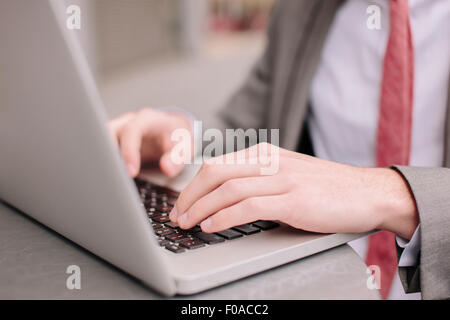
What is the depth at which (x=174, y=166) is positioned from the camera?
0.67m

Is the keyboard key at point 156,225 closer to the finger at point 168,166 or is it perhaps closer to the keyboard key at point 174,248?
the keyboard key at point 174,248

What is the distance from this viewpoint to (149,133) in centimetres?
77

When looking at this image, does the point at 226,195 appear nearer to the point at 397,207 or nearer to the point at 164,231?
the point at 164,231

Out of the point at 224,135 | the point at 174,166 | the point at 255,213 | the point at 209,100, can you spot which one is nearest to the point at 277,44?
the point at 224,135

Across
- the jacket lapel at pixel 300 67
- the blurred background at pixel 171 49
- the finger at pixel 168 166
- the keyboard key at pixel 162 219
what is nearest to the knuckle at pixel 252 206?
the keyboard key at pixel 162 219

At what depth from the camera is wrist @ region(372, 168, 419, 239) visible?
472mm

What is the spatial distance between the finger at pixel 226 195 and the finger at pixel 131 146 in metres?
0.21

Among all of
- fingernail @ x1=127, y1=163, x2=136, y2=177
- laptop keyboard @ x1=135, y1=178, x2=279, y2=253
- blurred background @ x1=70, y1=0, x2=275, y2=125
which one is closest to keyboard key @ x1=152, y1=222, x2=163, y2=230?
laptop keyboard @ x1=135, y1=178, x2=279, y2=253

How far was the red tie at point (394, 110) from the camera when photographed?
720mm

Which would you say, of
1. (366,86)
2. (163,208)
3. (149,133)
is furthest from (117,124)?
(366,86)

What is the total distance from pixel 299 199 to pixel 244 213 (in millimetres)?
56
